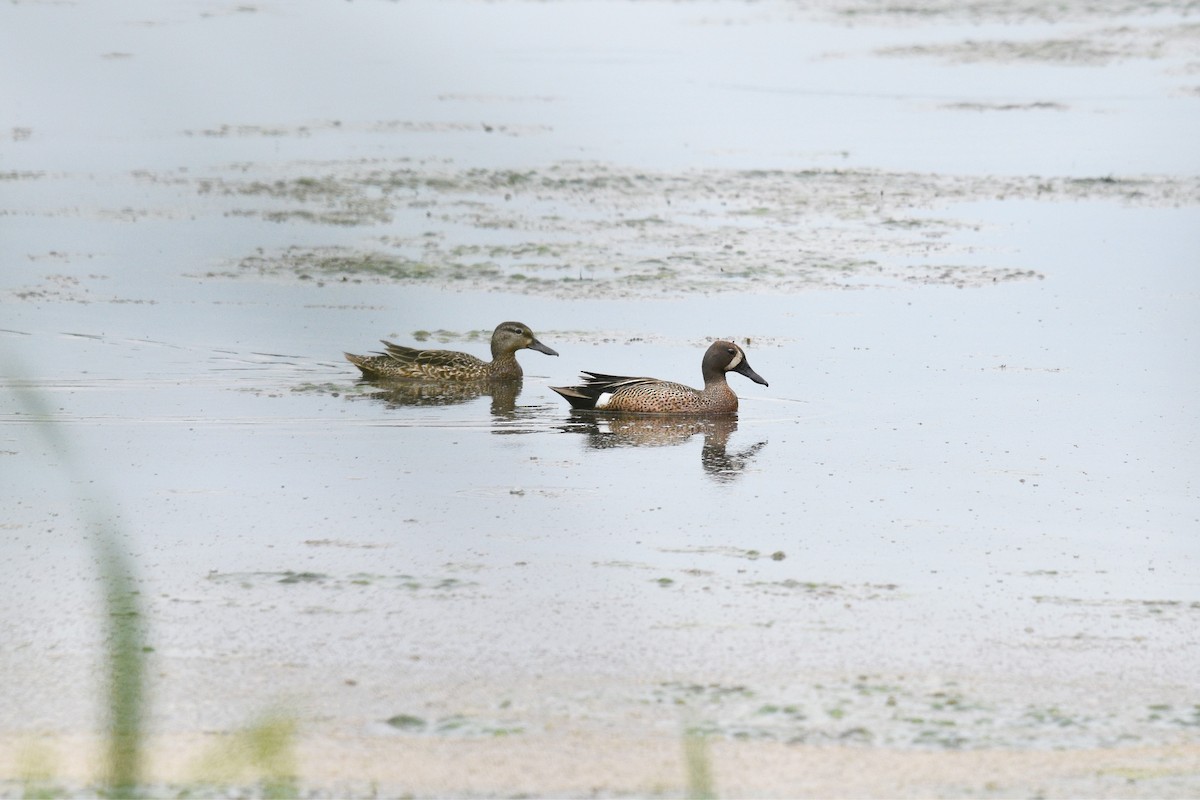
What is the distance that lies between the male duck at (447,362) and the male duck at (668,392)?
36.6 inches

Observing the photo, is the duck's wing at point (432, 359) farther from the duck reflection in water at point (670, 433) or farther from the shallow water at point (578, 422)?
the duck reflection in water at point (670, 433)

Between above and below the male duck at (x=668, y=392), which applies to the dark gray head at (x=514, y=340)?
above

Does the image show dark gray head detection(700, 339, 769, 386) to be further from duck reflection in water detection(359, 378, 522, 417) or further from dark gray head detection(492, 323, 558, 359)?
dark gray head detection(492, 323, 558, 359)

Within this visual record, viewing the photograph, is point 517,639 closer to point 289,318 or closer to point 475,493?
point 475,493

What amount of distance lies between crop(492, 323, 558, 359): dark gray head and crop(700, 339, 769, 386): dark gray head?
1.30 meters

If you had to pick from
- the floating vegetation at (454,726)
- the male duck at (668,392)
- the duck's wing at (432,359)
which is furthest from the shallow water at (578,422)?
the duck's wing at (432,359)

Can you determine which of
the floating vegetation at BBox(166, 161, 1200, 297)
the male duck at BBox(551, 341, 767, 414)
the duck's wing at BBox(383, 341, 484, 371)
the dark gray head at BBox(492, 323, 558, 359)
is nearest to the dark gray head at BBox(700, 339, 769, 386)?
the male duck at BBox(551, 341, 767, 414)

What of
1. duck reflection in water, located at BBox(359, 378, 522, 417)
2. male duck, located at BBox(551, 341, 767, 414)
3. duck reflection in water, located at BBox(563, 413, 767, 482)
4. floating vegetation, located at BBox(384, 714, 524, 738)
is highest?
male duck, located at BBox(551, 341, 767, 414)

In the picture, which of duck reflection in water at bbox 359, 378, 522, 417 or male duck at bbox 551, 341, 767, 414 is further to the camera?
duck reflection in water at bbox 359, 378, 522, 417

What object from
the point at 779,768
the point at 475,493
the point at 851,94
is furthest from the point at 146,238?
the point at 851,94

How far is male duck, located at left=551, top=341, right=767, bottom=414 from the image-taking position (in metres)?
10.4

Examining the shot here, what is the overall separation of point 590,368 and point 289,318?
31.9 ft

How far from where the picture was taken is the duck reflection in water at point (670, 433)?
9.27 meters

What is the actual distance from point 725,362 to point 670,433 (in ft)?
2.54
